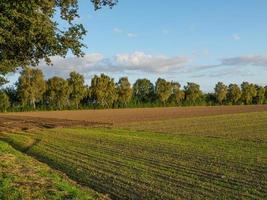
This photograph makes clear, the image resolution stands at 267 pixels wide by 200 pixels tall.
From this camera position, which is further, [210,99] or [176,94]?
[210,99]

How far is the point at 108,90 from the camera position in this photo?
16225 cm

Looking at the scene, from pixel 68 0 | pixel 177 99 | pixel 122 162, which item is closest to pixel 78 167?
pixel 122 162

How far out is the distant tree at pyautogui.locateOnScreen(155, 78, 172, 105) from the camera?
602 ft

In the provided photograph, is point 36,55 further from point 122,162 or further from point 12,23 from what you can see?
point 122,162

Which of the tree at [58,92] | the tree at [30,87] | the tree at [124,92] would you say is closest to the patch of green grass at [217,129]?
the tree at [30,87]

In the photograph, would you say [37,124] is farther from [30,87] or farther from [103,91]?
[103,91]

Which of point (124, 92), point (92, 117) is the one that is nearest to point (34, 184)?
point (92, 117)

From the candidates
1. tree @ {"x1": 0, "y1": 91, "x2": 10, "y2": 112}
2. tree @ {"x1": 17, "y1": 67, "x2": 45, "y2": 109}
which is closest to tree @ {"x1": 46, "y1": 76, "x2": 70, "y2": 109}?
tree @ {"x1": 17, "y1": 67, "x2": 45, "y2": 109}

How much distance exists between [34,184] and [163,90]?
Answer: 171m

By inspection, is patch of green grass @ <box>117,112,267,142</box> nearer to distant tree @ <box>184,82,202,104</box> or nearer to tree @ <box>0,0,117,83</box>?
tree @ <box>0,0,117,83</box>

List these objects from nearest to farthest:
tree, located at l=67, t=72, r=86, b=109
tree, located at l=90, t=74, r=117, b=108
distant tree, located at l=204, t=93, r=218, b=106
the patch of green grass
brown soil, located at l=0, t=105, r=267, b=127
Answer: the patch of green grass < brown soil, located at l=0, t=105, r=267, b=127 < tree, located at l=67, t=72, r=86, b=109 < tree, located at l=90, t=74, r=117, b=108 < distant tree, located at l=204, t=93, r=218, b=106

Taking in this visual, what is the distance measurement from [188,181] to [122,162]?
5722 millimetres

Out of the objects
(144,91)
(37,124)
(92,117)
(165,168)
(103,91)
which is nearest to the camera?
(165,168)

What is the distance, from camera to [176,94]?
186000 millimetres
